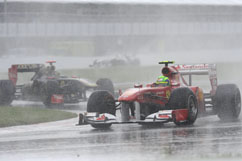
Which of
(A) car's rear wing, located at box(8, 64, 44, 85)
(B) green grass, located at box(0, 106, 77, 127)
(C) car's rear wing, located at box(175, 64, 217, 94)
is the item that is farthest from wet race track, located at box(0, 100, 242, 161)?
(A) car's rear wing, located at box(8, 64, 44, 85)

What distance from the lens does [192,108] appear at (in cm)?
1462

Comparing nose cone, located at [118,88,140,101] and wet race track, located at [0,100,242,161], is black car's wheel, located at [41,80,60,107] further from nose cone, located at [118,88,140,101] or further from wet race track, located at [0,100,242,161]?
nose cone, located at [118,88,140,101]

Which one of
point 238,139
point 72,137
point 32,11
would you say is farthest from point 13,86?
point 238,139

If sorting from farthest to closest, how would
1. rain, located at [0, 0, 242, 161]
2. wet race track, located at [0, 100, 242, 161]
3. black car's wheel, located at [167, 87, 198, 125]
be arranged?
1. rain, located at [0, 0, 242, 161]
2. black car's wheel, located at [167, 87, 198, 125]
3. wet race track, located at [0, 100, 242, 161]

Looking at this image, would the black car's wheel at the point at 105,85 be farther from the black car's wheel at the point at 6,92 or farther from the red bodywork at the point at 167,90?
the red bodywork at the point at 167,90

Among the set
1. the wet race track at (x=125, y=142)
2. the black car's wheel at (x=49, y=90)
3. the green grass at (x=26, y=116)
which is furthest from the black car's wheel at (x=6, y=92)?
the wet race track at (x=125, y=142)

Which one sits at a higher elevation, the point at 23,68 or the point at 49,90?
the point at 23,68

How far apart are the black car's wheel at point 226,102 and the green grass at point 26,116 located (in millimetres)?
4865

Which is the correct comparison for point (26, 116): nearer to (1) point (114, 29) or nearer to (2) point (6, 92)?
(2) point (6, 92)

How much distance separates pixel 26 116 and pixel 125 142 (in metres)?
6.83

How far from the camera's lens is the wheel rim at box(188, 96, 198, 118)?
14.4m

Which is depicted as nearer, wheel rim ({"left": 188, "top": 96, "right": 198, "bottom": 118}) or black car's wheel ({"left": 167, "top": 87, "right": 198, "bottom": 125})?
black car's wheel ({"left": 167, "top": 87, "right": 198, "bottom": 125})

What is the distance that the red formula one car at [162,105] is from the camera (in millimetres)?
13914

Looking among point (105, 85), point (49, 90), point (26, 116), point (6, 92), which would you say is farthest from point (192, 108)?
point (6, 92)
